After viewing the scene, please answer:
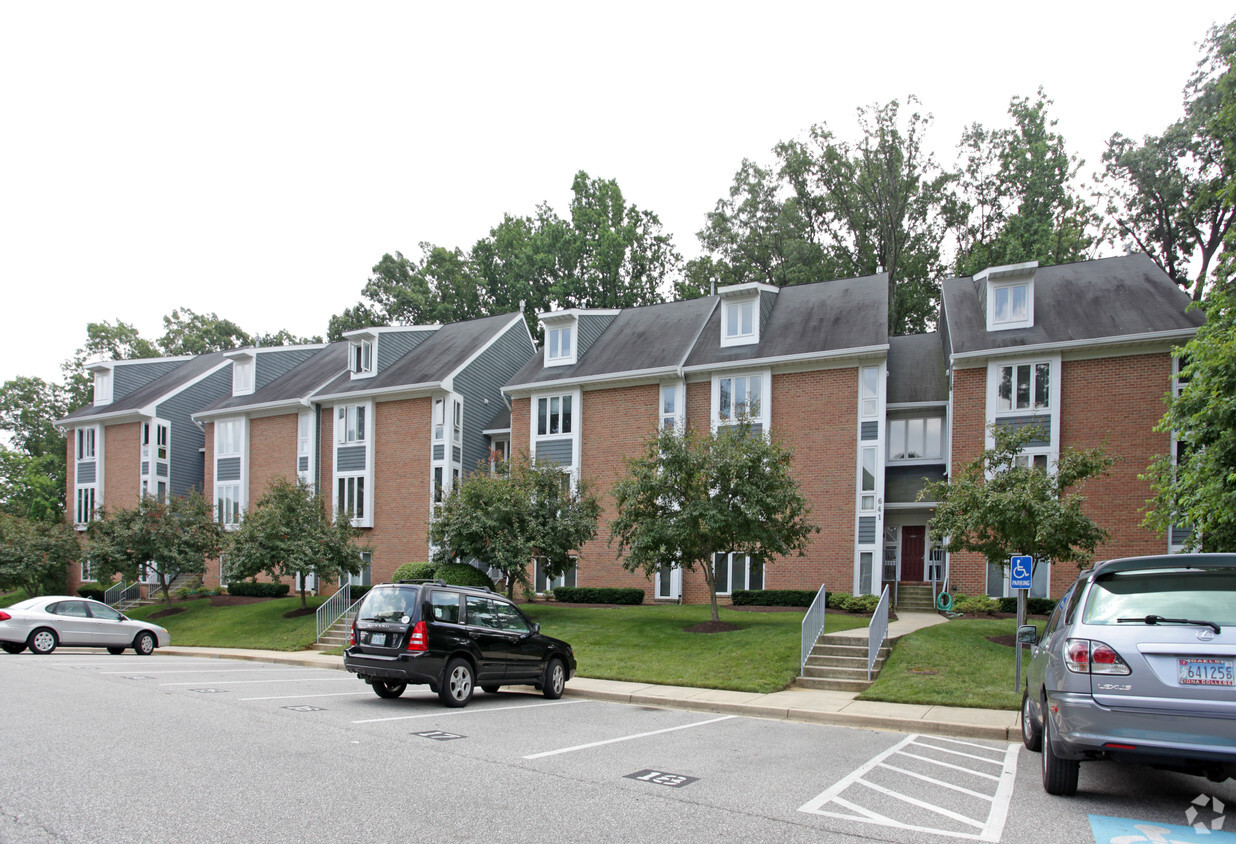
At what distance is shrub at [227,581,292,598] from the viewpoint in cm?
3394

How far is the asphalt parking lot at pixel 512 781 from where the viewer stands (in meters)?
5.84

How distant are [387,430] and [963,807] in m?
29.2

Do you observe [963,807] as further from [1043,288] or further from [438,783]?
[1043,288]

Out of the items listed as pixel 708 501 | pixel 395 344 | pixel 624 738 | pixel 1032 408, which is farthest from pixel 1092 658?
pixel 395 344

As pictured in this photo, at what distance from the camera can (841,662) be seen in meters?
16.2

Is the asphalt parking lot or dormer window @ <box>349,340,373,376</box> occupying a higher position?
dormer window @ <box>349,340,373,376</box>

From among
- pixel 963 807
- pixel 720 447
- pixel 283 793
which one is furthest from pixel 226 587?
pixel 963 807

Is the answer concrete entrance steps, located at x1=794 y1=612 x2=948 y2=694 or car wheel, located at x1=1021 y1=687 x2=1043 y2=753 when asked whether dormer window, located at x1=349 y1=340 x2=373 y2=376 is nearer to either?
concrete entrance steps, located at x1=794 y1=612 x2=948 y2=694

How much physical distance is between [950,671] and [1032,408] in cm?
1179

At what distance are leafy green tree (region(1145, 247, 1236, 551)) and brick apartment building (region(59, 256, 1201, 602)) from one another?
4.72 meters

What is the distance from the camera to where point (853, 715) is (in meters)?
12.3

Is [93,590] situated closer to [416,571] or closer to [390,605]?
[416,571]

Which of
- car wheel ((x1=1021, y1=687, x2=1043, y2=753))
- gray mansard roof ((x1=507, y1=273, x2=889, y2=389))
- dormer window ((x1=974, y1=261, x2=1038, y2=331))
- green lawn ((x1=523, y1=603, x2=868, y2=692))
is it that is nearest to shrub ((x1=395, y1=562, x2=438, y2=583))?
green lawn ((x1=523, y1=603, x2=868, y2=692))

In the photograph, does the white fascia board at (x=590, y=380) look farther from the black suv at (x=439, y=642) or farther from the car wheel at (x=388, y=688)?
the car wheel at (x=388, y=688)
